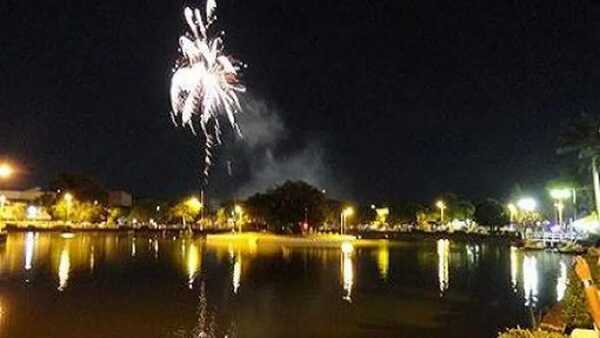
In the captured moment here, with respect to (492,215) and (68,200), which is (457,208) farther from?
(68,200)

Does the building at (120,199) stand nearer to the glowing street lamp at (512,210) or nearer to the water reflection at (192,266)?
the glowing street lamp at (512,210)

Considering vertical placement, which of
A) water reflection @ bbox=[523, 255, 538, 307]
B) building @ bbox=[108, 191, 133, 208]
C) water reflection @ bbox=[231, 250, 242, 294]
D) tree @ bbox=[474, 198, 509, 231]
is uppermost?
building @ bbox=[108, 191, 133, 208]

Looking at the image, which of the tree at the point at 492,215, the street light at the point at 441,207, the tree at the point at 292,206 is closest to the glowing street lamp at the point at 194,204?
the street light at the point at 441,207

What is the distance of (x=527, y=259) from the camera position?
46.5m

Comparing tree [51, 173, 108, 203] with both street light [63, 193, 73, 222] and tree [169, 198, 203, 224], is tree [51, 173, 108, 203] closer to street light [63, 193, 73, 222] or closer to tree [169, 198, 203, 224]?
street light [63, 193, 73, 222]

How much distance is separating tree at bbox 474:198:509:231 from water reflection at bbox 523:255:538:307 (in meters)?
83.3

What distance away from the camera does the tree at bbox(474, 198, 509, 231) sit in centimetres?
12594

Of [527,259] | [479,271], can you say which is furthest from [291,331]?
[527,259]

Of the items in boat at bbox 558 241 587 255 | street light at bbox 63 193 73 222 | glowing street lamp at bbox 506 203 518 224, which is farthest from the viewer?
street light at bbox 63 193 73 222

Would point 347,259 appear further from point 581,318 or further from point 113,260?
point 581,318

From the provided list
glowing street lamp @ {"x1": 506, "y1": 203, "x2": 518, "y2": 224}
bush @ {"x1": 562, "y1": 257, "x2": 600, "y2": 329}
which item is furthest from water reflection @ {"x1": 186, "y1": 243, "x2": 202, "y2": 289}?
glowing street lamp @ {"x1": 506, "y1": 203, "x2": 518, "y2": 224}

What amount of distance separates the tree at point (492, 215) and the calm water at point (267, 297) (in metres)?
87.5

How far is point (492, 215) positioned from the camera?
126375 millimetres

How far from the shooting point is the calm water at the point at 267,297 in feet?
57.6
